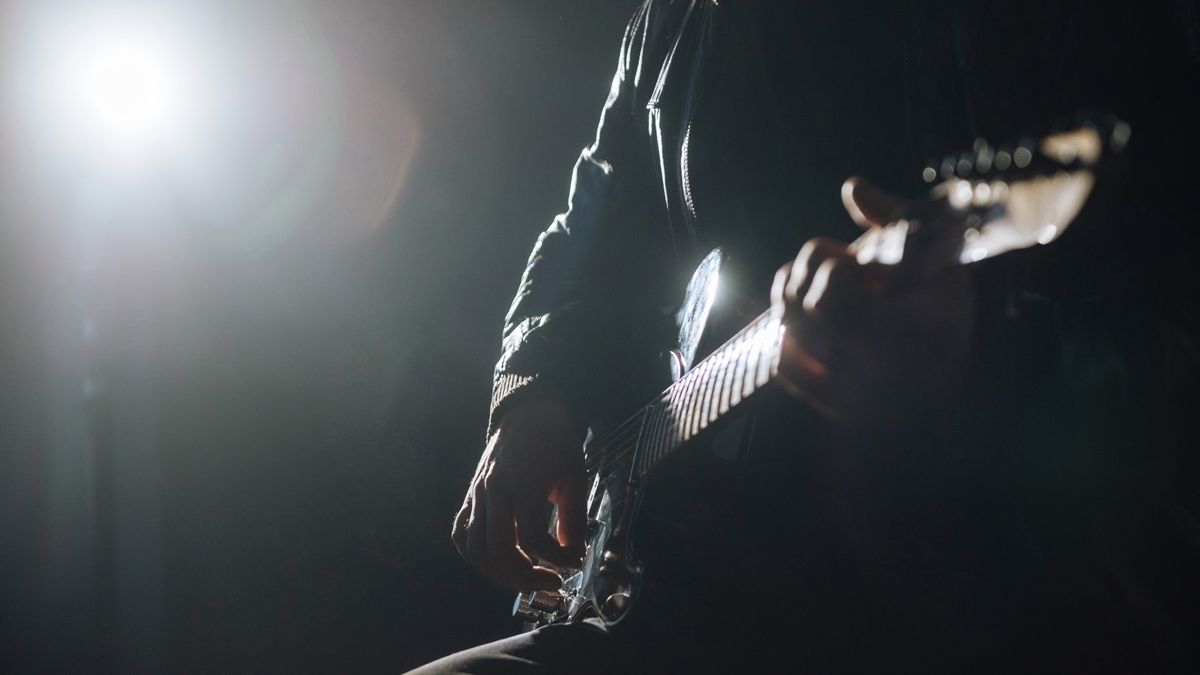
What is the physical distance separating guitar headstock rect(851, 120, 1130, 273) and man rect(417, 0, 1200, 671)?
0.05ft

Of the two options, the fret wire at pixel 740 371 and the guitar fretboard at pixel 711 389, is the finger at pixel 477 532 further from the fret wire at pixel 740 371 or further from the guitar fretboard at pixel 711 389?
the fret wire at pixel 740 371

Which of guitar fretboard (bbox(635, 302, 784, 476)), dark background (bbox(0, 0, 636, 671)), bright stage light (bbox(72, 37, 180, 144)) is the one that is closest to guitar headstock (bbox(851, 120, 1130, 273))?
guitar fretboard (bbox(635, 302, 784, 476))

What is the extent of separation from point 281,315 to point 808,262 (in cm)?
209

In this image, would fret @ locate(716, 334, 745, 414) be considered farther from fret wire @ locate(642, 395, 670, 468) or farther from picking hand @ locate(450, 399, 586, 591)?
picking hand @ locate(450, 399, 586, 591)

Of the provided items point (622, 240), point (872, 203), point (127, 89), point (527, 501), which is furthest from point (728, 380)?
point (127, 89)

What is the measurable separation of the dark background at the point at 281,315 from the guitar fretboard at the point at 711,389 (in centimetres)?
143

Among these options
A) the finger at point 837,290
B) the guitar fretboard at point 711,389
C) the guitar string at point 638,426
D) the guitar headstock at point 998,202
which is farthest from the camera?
the guitar string at point 638,426

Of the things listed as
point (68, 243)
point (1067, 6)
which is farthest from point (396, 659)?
point (1067, 6)

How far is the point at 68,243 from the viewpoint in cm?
237

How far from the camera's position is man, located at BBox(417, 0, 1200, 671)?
0.53 meters

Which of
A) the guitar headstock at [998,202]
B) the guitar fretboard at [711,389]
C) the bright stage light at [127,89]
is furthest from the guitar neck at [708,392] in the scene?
the bright stage light at [127,89]

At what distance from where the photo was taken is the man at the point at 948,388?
1.75 feet

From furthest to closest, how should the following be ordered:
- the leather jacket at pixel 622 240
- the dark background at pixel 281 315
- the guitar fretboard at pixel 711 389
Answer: the dark background at pixel 281 315 < the leather jacket at pixel 622 240 < the guitar fretboard at pixel 711 389

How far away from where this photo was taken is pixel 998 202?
1.62 ft
